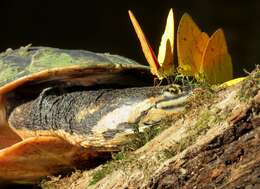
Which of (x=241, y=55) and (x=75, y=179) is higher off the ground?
(x=75, y=179)

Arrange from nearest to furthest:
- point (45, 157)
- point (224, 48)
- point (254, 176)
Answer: point (254, 176), point (224, 48), point (45, 157)

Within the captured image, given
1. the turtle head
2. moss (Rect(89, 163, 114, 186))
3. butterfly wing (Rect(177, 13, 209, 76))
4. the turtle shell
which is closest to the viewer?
moss (Rect(89, 163, 114, 186))

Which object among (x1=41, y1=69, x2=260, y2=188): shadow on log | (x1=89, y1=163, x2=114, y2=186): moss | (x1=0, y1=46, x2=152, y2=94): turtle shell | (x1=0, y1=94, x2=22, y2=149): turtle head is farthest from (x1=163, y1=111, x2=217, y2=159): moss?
(x1=0, y1=94, x2=22, y2=149): turtle head

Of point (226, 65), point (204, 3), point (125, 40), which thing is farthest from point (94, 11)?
point (226, 65)

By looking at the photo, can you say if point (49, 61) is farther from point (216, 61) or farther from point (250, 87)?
point (250, 87)

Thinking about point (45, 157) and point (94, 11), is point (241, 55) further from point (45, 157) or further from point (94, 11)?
point (45, 157)

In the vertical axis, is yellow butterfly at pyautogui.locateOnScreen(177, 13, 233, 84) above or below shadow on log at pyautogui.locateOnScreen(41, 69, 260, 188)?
above

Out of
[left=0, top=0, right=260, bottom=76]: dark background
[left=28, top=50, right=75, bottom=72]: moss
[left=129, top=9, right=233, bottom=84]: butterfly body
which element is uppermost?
[left=129, top=9, right=233, bottom=84]: butterfly body

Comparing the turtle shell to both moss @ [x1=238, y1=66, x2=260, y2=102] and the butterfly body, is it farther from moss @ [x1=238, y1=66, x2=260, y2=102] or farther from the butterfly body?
moss @ [x1=238, y1=66, x2=260, y2=102]
